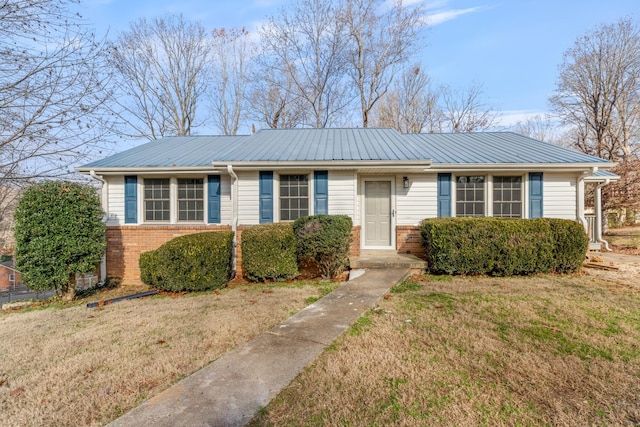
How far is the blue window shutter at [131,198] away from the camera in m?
8.70

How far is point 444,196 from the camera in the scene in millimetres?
8477

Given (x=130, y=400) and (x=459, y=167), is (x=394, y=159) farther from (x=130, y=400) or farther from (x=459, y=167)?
(x=130, y=400)

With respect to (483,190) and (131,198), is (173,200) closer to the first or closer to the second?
(131,198)

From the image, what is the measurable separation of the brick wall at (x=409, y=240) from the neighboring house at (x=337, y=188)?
29mm

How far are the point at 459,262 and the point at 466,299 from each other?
182 centimetres

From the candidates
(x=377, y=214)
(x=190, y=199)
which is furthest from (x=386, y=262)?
(x=190, y=199)

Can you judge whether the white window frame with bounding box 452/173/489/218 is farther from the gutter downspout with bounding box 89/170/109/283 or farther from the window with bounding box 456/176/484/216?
the gutter downspout with bounding box 89/170/109/283

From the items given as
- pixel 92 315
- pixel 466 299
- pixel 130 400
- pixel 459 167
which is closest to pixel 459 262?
pixel 466 299

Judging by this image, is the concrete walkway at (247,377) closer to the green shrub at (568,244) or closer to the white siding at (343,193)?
the white siding at (343,193)

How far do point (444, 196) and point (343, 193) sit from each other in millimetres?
2954

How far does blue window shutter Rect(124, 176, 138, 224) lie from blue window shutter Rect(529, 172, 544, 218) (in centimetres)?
1132

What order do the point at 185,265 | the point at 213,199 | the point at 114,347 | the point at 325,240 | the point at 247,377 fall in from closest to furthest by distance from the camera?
the point at 247,377
the point at 114,347
the point at 185,265
the point at 325,240
the point at 213,199

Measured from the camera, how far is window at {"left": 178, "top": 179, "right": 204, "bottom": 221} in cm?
891

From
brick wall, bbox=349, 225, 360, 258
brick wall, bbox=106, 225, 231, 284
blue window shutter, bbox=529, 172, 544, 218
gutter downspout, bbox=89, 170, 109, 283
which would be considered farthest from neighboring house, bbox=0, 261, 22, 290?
blue window shutter, bbox=529, 172, 544, 218
